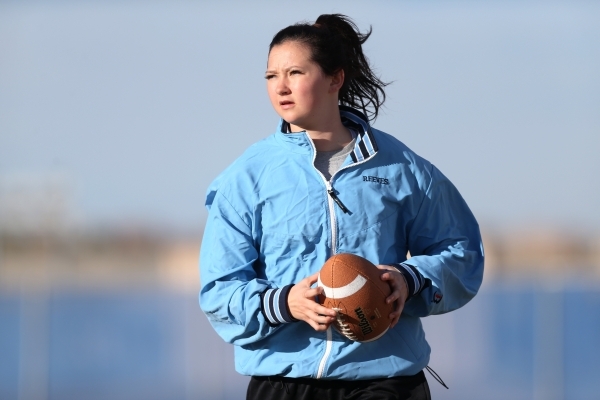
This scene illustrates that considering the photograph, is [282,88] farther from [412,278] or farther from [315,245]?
[412,278]

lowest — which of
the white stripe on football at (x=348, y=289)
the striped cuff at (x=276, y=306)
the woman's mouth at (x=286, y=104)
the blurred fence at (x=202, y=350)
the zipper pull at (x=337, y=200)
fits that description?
the blurred fence at (x=202, y=350)

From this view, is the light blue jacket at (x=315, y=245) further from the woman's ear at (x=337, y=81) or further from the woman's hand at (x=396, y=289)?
the woman's ear at (x=337, y=81)

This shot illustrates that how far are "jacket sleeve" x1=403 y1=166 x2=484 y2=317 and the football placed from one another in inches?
8.1

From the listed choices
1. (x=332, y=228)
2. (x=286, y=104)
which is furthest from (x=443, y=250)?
(x=286, y=104)

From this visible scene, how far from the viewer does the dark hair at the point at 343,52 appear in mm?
2980

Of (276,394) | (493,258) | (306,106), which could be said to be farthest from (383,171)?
(493,258)

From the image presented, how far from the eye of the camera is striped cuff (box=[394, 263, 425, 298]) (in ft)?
8.95

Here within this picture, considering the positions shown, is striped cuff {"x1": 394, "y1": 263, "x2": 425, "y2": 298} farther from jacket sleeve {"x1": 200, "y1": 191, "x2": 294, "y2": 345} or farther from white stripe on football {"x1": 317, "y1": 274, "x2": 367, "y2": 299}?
jacket sleeve {"x1": 200, "y1": 191, "x2": 294, "y2": 345}

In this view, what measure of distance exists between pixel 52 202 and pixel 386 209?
27.5 ft

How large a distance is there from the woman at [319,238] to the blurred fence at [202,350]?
517cm

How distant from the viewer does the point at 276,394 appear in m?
2.83

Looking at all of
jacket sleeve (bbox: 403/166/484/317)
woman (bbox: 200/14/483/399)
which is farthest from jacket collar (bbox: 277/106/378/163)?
jacket sleeve (bbox: 403/166/484/317)

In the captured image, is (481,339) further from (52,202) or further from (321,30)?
(321,30)

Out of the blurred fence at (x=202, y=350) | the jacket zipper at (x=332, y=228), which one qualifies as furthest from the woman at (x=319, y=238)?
the blurred fence at (x=202, y=350)
